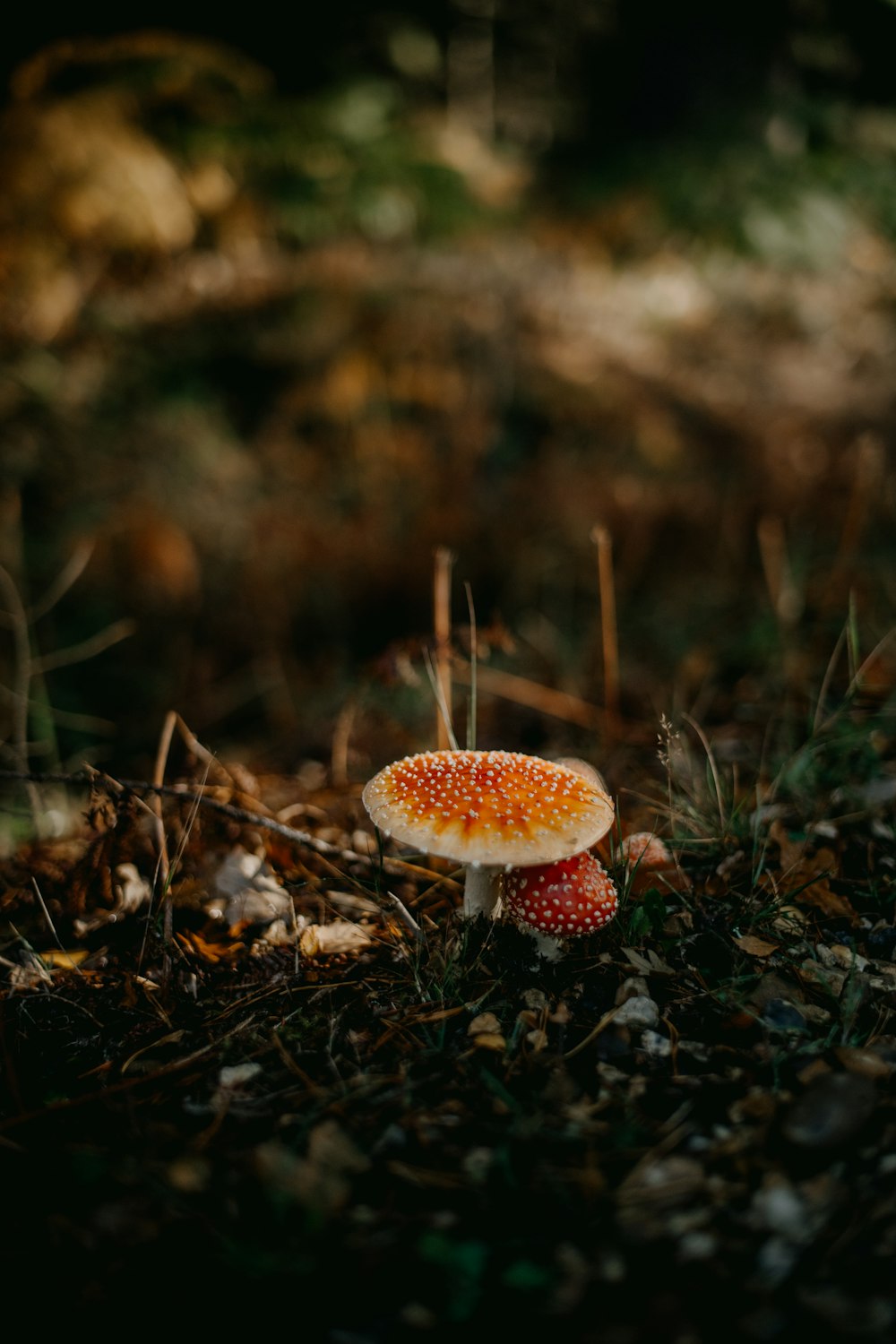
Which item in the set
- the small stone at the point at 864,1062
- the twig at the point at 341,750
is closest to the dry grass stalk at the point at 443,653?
the twig at the point at 341,750

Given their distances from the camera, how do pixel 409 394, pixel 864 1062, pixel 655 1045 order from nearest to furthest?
pixel 864 1062
pixel 655 1045
pixel 409 394

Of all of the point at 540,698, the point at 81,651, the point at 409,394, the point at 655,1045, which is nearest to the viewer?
the point at 655,1045

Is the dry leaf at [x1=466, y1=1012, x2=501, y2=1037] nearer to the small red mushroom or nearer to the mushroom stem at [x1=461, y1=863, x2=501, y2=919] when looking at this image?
the mushroom stem at [x1=461, y1=863, x2=501, y2=919]

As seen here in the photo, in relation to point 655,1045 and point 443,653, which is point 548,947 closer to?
point 655,1045

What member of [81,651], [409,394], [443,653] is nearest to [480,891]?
[443,653]

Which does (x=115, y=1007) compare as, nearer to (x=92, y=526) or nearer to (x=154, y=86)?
(x=92, y=526)

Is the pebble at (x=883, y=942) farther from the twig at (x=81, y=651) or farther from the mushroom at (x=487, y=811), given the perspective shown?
the twig at (x=81, y=651)

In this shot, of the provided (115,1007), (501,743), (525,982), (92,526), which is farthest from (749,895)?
(92,526)
